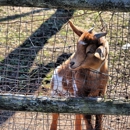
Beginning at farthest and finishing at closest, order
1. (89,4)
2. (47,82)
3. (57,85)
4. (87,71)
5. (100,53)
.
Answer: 1. (47,82)
2. (57,85)
3. (87,71)
4. (100,53)
5. (89,4)

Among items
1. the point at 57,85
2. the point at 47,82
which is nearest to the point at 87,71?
the point at 57,85

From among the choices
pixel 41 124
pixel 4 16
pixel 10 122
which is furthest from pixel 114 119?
pixel 4 16

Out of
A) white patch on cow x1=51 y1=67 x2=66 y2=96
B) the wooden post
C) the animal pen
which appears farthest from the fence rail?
white patch on cow x1=51 y1=67 x2=66 y2=96

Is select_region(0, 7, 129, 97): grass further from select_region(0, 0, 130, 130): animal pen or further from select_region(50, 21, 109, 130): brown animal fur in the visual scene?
select_region(50, 21, 109, 130): brown animal fur

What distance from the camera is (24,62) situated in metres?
7.13

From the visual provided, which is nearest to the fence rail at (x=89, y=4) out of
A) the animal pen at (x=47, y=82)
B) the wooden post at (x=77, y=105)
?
the animal pen at (x=47, y=82)

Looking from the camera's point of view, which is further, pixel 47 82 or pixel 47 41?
pixel 47 41

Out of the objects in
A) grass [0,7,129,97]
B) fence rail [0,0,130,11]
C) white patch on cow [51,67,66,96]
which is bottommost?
white patch on cow [51,67,66,96]

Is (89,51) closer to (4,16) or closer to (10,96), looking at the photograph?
(10,96)

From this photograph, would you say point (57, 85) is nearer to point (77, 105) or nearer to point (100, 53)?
point (100, 53)

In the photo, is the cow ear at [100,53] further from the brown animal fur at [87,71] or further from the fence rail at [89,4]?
the fence rail at [89,4]

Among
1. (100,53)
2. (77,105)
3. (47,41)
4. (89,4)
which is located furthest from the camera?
(47,41)

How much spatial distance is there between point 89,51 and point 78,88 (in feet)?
1.59

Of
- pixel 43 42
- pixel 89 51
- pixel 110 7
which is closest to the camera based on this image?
pixel 110 7
